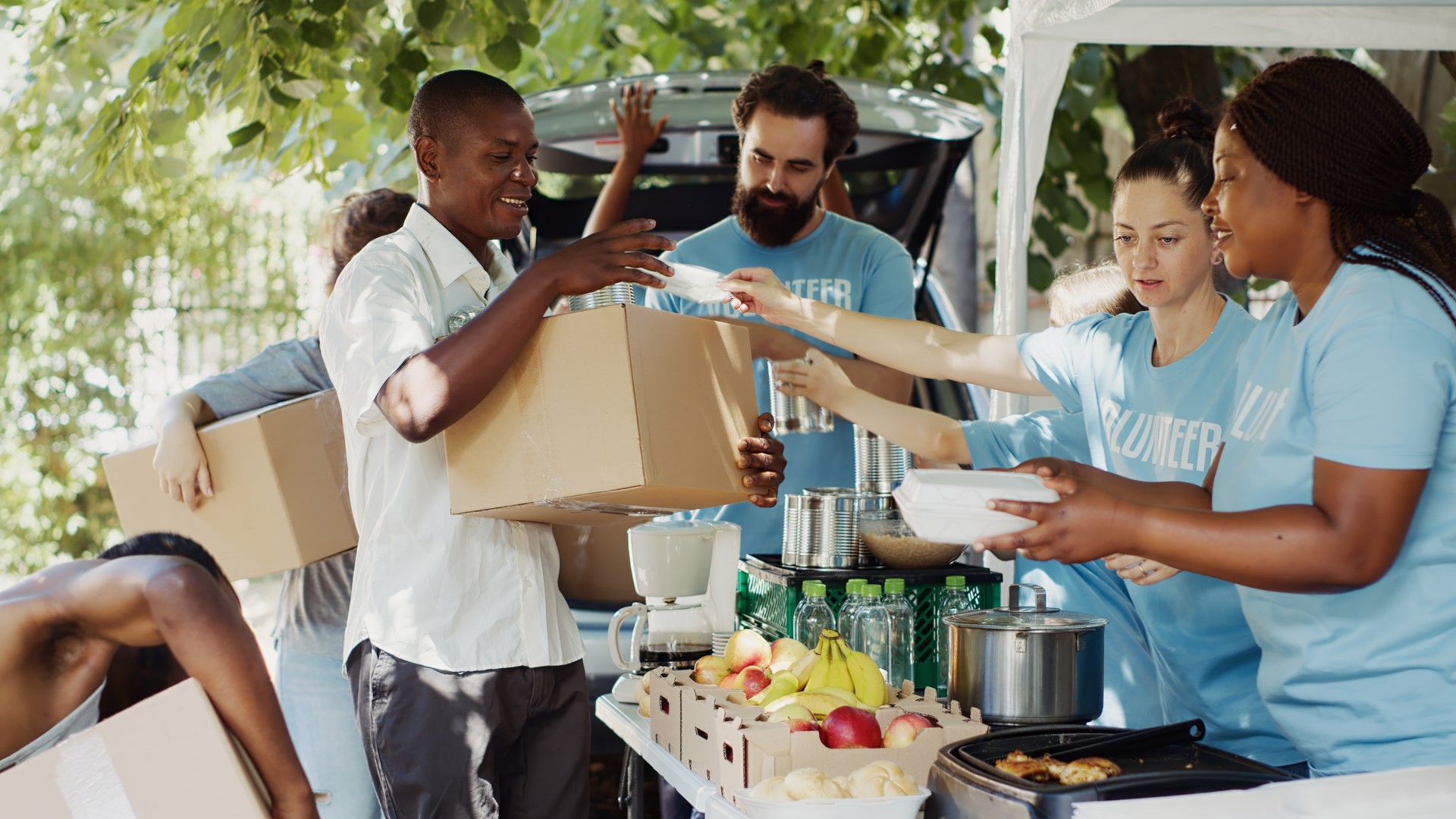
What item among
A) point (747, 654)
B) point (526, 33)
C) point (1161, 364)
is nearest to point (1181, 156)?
point (1161, 364)

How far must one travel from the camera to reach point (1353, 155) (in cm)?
161

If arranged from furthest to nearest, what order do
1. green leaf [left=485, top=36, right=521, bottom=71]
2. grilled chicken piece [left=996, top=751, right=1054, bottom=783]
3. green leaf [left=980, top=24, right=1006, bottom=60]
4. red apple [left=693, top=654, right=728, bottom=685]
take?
green leaf [left=980, top=24, right=1006, bottom=60] < green leaf [left=485, top=36, right=521, bottom=71] < red apple [left=693, top=654, right=728, bottom=685] < grilled chicken piece [left=996, top=751, right=1054, bottom=783]

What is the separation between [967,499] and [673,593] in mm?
1216

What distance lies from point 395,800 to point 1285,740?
1469mm

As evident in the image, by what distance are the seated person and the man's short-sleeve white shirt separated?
0.24 m

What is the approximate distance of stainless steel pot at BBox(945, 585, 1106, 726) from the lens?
6.72 ft

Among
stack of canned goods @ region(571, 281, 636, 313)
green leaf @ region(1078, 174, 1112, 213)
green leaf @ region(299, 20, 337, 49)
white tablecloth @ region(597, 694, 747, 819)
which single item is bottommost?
white tablecloth @ region(597, 694, 747, 819)

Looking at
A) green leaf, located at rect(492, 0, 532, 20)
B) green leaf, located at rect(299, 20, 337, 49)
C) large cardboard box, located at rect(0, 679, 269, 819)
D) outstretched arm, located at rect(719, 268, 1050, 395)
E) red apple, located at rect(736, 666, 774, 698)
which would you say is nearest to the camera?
large cardboard box, located at rect(0, 679, 269, 819)

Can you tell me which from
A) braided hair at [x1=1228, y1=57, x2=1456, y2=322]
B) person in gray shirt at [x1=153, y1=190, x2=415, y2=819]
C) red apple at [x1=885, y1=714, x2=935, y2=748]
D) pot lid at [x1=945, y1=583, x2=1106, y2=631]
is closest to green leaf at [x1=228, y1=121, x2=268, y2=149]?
person in gray shirt at [x1=153, y1=190, x2=415, y2=819]

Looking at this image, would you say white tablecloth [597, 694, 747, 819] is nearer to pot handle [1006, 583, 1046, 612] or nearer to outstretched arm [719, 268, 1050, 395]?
pot handle [1006, 583, 1046, 612]

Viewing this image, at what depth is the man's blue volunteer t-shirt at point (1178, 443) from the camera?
7.00 feet

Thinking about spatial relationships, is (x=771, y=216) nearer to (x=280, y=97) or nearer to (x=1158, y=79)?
(x=280, y=97)

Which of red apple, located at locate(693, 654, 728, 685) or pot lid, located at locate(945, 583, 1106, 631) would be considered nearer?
pot lid, located at locate(945, 583, 1106, 631)

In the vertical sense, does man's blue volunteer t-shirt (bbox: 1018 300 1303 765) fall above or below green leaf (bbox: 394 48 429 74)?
below
